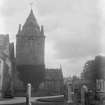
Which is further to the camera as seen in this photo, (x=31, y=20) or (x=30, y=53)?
(x=31, y=20)

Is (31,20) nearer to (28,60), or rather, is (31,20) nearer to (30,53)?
(30,53)

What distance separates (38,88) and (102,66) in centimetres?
1767

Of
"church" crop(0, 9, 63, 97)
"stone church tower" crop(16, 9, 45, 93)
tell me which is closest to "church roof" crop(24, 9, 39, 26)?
"church" crop(0, 9, 63, 97)

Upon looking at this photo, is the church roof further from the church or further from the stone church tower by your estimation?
the stone church tower

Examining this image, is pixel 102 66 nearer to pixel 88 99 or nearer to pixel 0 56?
pixel 0 56

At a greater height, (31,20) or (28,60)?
(31,20)

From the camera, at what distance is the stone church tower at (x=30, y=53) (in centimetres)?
6097

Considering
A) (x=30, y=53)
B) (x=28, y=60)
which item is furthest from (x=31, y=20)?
(x=28, y=60)

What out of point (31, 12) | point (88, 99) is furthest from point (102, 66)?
point (88, 99)

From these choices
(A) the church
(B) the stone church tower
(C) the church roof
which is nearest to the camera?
(A) the church

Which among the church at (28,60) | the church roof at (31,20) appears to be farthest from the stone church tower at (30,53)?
the church roof at (31,20)

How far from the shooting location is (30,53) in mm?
64188

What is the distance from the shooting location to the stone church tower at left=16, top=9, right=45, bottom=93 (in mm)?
60969

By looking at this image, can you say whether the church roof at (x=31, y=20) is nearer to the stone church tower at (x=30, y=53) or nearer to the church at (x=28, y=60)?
the church at (x=28, y=60)
